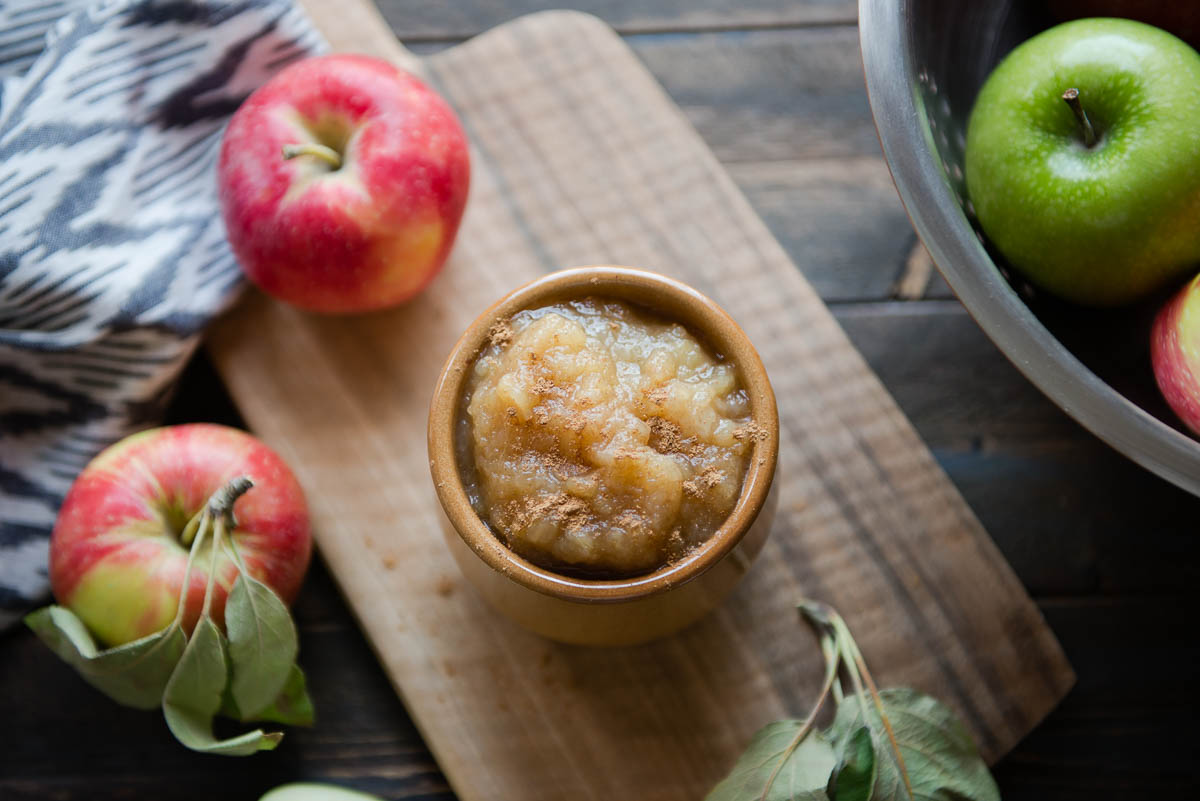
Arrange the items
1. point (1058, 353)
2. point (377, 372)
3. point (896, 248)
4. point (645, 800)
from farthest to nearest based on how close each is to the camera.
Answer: point (896, 248) < point (377, 372) < point (645, 800) < point (1058, 353)

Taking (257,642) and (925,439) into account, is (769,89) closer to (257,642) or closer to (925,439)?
(925,439)

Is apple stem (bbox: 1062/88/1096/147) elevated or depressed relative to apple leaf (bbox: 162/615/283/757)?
elevated

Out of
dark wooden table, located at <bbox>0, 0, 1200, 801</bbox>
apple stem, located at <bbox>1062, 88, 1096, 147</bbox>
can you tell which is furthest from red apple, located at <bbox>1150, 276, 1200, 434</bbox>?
dark wooden table, located at <bbox>0, 0, 1200, 801</bbox>

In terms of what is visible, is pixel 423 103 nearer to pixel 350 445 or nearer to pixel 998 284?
pixel 350 445

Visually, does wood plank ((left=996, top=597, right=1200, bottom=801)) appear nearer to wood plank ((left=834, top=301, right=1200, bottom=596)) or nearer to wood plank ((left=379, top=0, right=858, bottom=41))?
wood plank ((left=834, top=301, right=1200, bottom=596))

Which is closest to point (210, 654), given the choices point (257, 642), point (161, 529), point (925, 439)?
point (257, 642)

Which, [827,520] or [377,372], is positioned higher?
[377,372]

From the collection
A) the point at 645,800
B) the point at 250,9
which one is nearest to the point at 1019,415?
the point at 645,800
